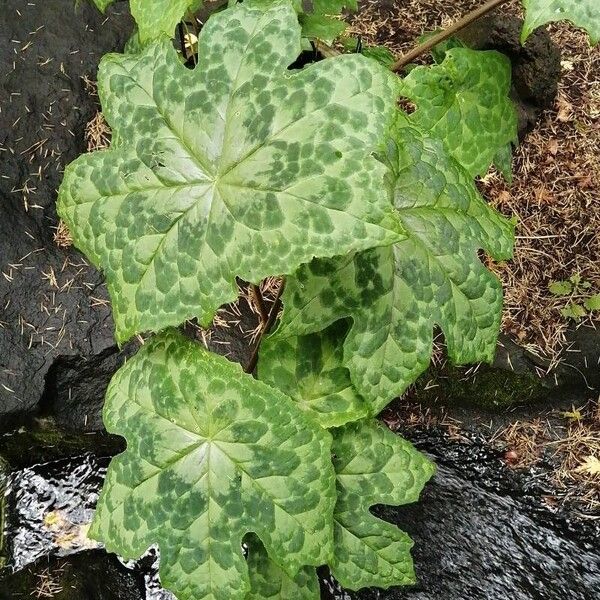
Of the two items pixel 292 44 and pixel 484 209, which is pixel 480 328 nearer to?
pixel 484 209

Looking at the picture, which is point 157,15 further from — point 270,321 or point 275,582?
point 275,582

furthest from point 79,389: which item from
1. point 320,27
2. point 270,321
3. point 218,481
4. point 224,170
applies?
point 320,27

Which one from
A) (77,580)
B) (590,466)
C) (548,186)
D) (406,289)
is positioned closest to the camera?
(406,289)

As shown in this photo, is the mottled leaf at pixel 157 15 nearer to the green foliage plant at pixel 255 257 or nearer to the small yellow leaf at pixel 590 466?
the green foliage plant at pixel 255 257

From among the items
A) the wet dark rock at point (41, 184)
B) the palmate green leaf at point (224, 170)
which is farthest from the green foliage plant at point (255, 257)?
the wet dark rock at point (41, 184)

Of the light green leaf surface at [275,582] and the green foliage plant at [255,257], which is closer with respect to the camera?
the green foliage plant at [255,257]

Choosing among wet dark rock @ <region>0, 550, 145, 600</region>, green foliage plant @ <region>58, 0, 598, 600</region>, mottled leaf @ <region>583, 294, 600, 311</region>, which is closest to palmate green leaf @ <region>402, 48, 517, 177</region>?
green foliage plant @ <region>58, 0, 598, 600</region>

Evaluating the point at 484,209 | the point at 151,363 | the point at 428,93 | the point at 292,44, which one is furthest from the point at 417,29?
the point at 151,363
